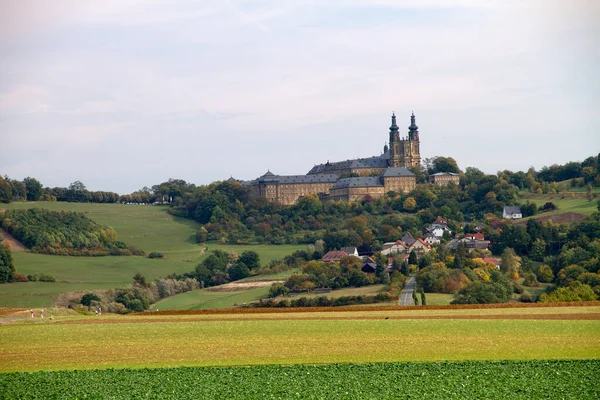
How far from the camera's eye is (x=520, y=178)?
479 feet

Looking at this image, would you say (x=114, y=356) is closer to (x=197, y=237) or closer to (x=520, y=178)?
(x=197, y=237)

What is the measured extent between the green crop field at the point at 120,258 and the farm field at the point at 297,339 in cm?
3123

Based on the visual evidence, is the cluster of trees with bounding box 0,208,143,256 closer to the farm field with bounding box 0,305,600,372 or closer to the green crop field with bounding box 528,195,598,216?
the green crop field with bounding box 528,195,598,216

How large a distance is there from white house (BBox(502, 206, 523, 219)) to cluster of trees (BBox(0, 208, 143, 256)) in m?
47.8

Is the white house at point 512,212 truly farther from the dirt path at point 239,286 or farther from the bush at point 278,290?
the bush at point 278,290

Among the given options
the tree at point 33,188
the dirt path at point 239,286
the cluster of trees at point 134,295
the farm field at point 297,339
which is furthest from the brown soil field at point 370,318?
the tree at point 33,188

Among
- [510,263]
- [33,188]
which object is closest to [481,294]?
[510,263]

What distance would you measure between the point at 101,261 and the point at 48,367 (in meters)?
73.6

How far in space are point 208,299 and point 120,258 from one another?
101 ft

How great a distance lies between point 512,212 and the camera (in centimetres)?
12219

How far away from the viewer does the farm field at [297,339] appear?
31.4 m

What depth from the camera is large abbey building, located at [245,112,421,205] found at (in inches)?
6708

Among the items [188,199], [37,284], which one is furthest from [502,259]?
[188,199]

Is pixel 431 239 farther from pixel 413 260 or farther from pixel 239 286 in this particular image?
pixel 239 286
